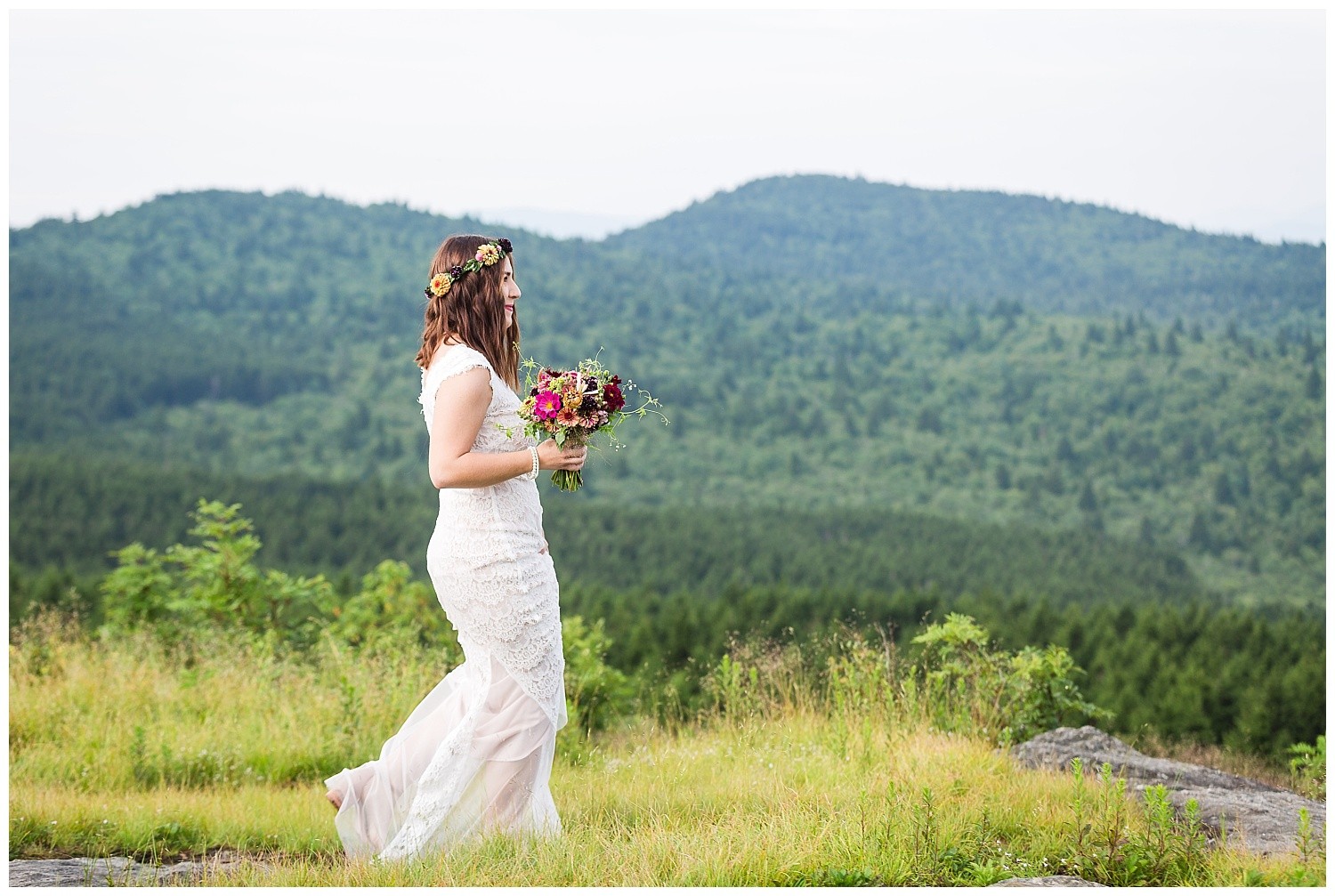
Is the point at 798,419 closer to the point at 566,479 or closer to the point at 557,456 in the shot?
the point at 566,479

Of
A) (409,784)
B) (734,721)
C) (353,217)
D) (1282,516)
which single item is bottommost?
(1282,516)

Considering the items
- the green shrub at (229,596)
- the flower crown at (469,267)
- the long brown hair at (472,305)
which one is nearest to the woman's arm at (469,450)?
the long brown hair at (472,305)

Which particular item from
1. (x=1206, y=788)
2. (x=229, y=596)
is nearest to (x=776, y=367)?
(x=229, y=596)

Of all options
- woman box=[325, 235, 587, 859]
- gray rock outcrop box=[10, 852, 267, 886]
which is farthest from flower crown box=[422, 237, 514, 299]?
gray rock outcrop box=[10, 852, 267, 886]

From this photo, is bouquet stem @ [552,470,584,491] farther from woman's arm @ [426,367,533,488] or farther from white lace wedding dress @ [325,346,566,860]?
woman's arm @ [426,367,533,488]

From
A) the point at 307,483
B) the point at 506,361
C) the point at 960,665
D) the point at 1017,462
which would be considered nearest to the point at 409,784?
the point at 506,361

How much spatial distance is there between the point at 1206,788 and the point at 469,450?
3.47m

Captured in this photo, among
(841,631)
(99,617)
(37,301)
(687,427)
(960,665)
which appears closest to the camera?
(960,665)

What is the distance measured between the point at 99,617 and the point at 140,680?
17.9 meters

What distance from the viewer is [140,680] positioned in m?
6.68

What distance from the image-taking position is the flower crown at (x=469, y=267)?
12.8 ft

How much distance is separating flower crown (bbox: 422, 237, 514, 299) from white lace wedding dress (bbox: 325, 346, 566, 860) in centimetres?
21

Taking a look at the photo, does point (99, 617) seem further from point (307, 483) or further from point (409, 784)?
point (307, 483)

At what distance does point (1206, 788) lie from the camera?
506 cm
